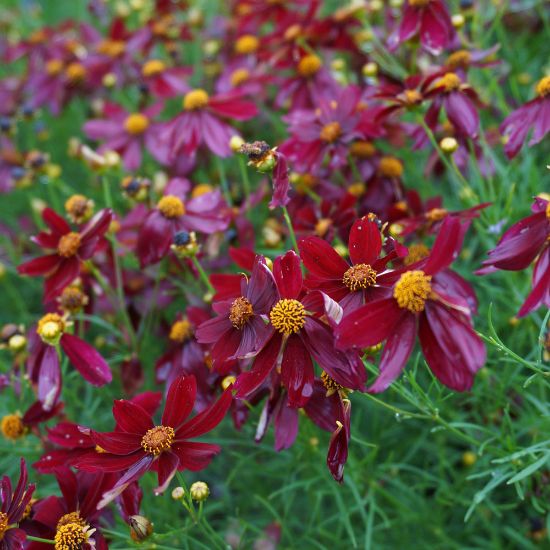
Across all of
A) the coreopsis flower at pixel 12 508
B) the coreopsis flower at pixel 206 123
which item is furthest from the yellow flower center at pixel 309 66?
the coreopsis flower at pixel 12 508

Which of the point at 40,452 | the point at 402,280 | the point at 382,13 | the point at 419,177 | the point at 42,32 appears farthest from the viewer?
the point at 42,32

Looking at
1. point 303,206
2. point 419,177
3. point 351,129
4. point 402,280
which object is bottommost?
point 419,177

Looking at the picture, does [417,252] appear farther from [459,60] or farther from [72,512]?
[72,512]

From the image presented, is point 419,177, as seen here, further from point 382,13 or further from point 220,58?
point 220,58

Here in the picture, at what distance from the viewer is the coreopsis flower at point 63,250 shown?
1.12 m

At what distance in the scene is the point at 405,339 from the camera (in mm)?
772

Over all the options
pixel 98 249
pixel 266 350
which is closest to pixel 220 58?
pixel 98 249

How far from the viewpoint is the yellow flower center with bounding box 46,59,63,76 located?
203 cm

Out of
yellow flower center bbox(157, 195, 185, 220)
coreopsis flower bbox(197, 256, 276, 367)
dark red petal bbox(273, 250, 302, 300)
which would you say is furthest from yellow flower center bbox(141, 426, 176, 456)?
yellow flower center bbox(157, 195, 185, 220)

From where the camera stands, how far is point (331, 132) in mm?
1255

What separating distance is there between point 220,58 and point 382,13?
1.51 ft

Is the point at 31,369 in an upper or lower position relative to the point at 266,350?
lower

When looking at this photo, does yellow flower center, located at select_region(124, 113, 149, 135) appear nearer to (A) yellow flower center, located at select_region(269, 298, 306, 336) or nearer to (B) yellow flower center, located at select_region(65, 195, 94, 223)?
(B) yellow flower center, located at select_region(65, 195, 94, 223)

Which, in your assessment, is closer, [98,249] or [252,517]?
[98,249]
